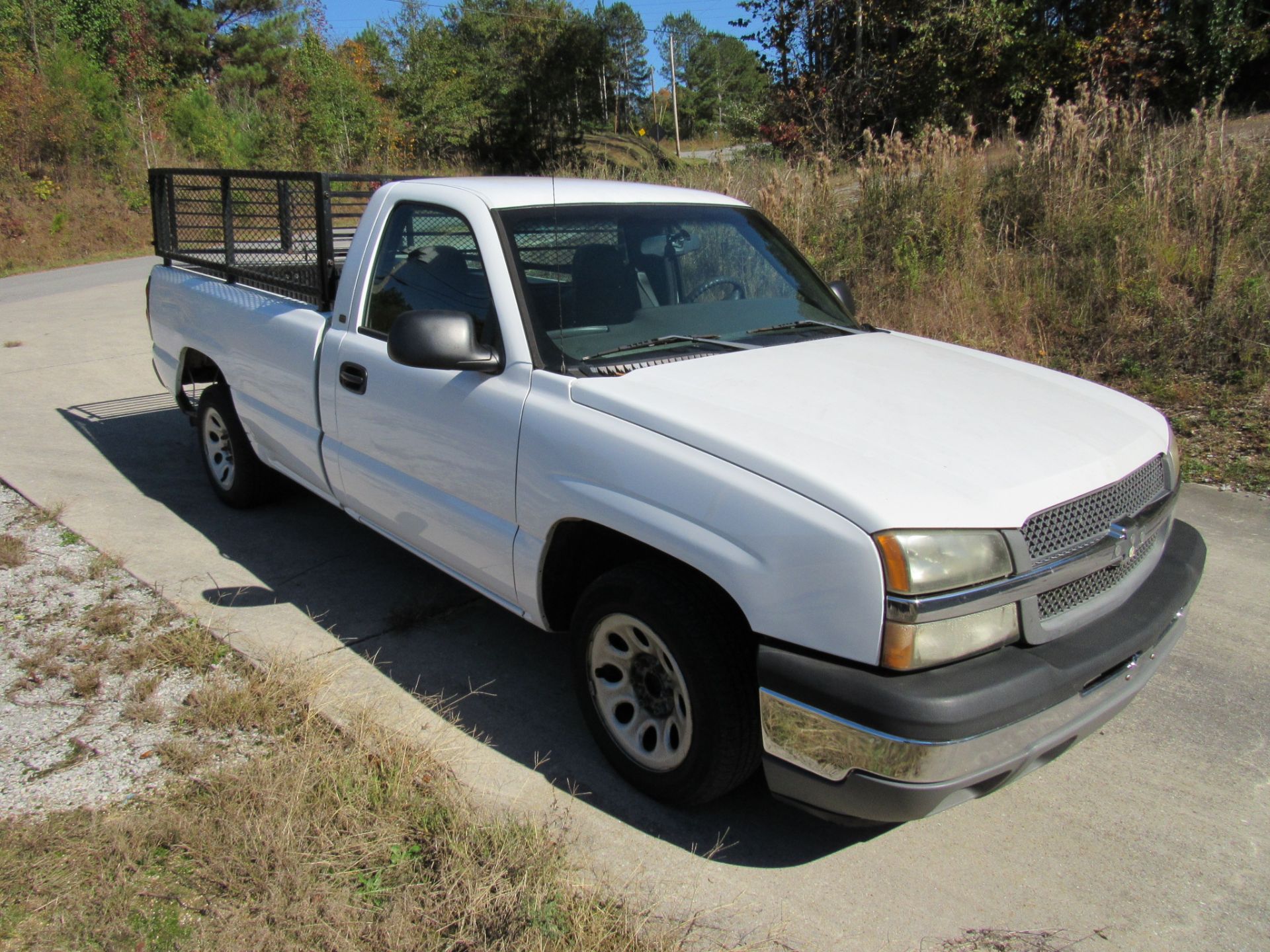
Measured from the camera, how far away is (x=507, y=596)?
3.39 meters

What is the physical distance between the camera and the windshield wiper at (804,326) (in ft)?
12.0

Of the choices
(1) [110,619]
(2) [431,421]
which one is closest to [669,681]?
(2) [431,421]

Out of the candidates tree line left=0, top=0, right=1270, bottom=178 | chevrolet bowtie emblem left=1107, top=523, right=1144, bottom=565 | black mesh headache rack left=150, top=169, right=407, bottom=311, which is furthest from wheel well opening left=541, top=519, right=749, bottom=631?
tree line left=0, top=0, right=1270, bottom=178

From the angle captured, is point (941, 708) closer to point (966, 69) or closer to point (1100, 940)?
point (1100, 940)

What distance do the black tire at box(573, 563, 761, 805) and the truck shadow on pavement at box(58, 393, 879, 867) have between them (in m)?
0.16

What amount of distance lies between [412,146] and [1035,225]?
30141 millimetres

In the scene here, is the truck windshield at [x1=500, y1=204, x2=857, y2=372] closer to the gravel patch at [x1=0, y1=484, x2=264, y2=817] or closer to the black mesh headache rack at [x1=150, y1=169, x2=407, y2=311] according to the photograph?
the black mesh headache rack at [x1=150, y1=169, x2=407, y2=311]

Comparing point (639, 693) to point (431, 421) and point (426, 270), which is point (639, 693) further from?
point (426, 270)

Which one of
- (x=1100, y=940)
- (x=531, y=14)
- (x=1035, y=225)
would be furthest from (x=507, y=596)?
(x=531, y=14)

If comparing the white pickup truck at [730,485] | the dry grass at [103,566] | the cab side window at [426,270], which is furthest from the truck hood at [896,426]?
the dry grass at [103,566]

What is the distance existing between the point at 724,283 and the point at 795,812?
2005 mm

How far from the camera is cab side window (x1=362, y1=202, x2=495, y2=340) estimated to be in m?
3.51

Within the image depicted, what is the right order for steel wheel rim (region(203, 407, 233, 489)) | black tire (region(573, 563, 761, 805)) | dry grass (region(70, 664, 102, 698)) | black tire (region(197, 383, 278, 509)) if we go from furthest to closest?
steel wheel rim (region(203, 407, 233, 489)) < black tire (region(197, 383, 278, 509)) < dry grass (region(70, 664, 102, 698)) < black tire (region(573, 563, 761, 805))

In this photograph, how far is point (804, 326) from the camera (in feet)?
12.6
